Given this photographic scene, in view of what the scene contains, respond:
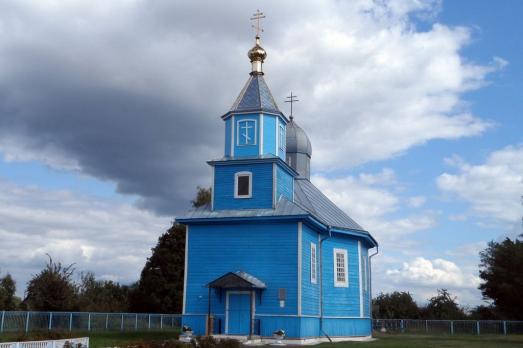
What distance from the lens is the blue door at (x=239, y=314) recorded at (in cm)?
2366

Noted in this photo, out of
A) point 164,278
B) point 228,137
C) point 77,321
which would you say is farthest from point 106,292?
point 228,137

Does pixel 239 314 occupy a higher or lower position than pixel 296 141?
lower

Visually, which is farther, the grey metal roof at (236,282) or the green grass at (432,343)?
the grey metal roof at (236,282)

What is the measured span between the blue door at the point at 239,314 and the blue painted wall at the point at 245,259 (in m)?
0.39

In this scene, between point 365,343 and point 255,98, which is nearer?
point 365,343

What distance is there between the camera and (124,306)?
43781 mm

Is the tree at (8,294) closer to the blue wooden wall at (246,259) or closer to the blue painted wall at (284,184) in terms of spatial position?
the blue wooden wall at (246,259)

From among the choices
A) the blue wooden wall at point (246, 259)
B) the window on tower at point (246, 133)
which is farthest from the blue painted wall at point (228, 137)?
the blue wooden wall at point (246, 259)

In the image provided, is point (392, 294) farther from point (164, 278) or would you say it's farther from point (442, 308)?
point (164, 278)

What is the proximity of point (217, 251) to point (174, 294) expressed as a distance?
665 inches

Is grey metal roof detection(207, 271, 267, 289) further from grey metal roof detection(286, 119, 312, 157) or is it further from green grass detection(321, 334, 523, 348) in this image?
grey metal roof detection(286, 119, 312, 157)

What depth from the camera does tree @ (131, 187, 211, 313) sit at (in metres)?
40.3

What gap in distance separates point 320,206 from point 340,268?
3.49 m

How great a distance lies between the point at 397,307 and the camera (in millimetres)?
45656
